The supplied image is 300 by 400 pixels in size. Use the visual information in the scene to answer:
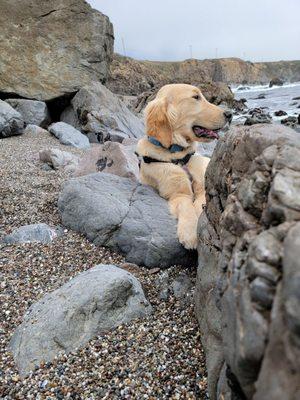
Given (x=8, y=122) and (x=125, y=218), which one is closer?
(x=125, y=218)

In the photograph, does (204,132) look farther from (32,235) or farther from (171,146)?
(32,235)

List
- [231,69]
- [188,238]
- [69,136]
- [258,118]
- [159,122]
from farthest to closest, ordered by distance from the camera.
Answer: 1. [231,69]
2. [258,118]
3. [69,136]
4. [159,122]
5. [188,238]

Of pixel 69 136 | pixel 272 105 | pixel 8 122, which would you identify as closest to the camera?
pixel 8 122

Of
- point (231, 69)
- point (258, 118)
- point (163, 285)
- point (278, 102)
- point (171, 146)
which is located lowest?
point (231, 69)

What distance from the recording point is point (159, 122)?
413 cm

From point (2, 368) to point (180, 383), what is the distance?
112 cm

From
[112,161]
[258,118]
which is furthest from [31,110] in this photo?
[258,118]

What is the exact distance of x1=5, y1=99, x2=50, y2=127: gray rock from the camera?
11.4 m

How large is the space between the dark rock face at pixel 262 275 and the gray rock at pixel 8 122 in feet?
29.2

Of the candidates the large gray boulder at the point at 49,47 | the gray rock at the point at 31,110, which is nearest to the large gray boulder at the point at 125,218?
the gray rock at the point at 31,110

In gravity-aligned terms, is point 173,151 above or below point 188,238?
above

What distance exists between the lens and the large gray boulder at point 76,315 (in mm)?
2424

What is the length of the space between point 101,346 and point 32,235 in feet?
6.22

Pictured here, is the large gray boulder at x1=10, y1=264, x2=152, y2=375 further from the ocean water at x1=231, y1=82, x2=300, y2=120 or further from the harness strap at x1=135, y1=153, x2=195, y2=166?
the ocean water at x1=231, y1=82, x2=300, y2=120
